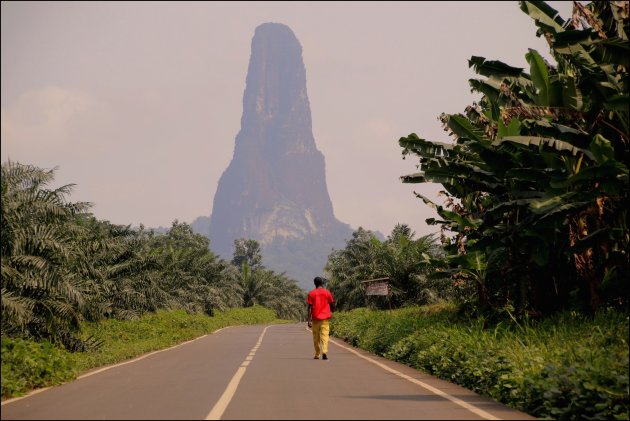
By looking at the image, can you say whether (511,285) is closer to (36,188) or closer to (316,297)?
(316,297)

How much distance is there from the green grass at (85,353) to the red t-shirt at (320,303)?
5160 mm

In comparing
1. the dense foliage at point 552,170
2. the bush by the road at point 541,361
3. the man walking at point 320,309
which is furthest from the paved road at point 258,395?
the dense foliage at point 552,170

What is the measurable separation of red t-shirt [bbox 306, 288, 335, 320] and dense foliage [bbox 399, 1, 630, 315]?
9.98 ft

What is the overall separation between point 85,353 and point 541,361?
43.6ft

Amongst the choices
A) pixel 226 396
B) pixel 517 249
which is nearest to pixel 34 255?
pixel 226 396

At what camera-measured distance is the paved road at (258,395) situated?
854cm

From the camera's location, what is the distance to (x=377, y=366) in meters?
15.9

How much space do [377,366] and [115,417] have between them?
8.54 metres

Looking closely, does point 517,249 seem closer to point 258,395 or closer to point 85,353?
point 258,395

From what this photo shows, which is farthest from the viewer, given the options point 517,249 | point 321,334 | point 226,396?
point 321,334

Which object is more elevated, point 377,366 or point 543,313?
point 543,313

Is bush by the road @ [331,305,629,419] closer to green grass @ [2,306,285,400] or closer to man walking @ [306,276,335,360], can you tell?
man walking @ [306,276,335,360]

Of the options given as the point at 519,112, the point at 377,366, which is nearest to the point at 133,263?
the point at 377,366

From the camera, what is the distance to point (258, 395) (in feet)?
33.9
